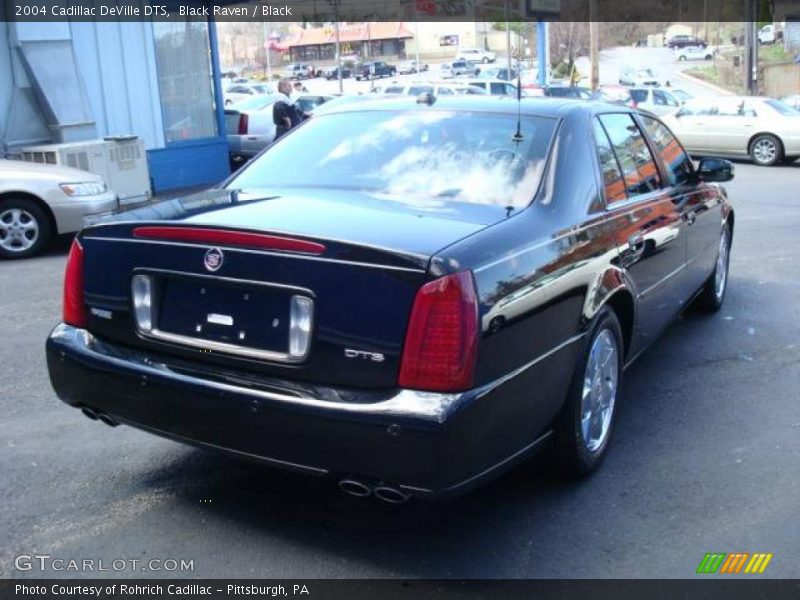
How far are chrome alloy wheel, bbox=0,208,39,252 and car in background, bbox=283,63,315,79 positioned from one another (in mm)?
59575

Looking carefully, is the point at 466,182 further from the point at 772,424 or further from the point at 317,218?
the point at 772,424

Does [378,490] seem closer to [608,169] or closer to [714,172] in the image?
[608,169]

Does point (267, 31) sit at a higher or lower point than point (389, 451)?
higher

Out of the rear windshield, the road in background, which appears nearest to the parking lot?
the rear windshield

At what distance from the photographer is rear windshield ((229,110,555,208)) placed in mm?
3892

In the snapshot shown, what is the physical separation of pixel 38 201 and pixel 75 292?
609 cm

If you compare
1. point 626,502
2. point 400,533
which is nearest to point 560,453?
point 626,502

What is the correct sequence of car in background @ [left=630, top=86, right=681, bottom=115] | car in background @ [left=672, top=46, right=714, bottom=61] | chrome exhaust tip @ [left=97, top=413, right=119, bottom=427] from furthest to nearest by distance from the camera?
1. car in background @ [left=672, top=46, right=714, bottom=61]
2. car in background @ [left=630, top=86, right=681, bottom=115]
3. chrome exhaust tip @ [left=97, top=413, right=119, bottom=427]

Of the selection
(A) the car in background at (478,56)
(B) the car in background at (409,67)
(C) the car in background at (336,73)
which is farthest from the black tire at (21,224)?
(A) the car in background at (478,56)

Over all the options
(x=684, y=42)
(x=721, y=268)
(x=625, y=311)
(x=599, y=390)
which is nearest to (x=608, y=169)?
(x=625, y=311)

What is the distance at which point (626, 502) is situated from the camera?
3.83m

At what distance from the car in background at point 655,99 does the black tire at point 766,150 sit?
6580 millimetres

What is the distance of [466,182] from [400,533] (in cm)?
149

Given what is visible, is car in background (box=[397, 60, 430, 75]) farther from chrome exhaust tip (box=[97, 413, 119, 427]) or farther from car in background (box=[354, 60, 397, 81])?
chrome exhaust tip (box=[97, 413, 119, 427])
